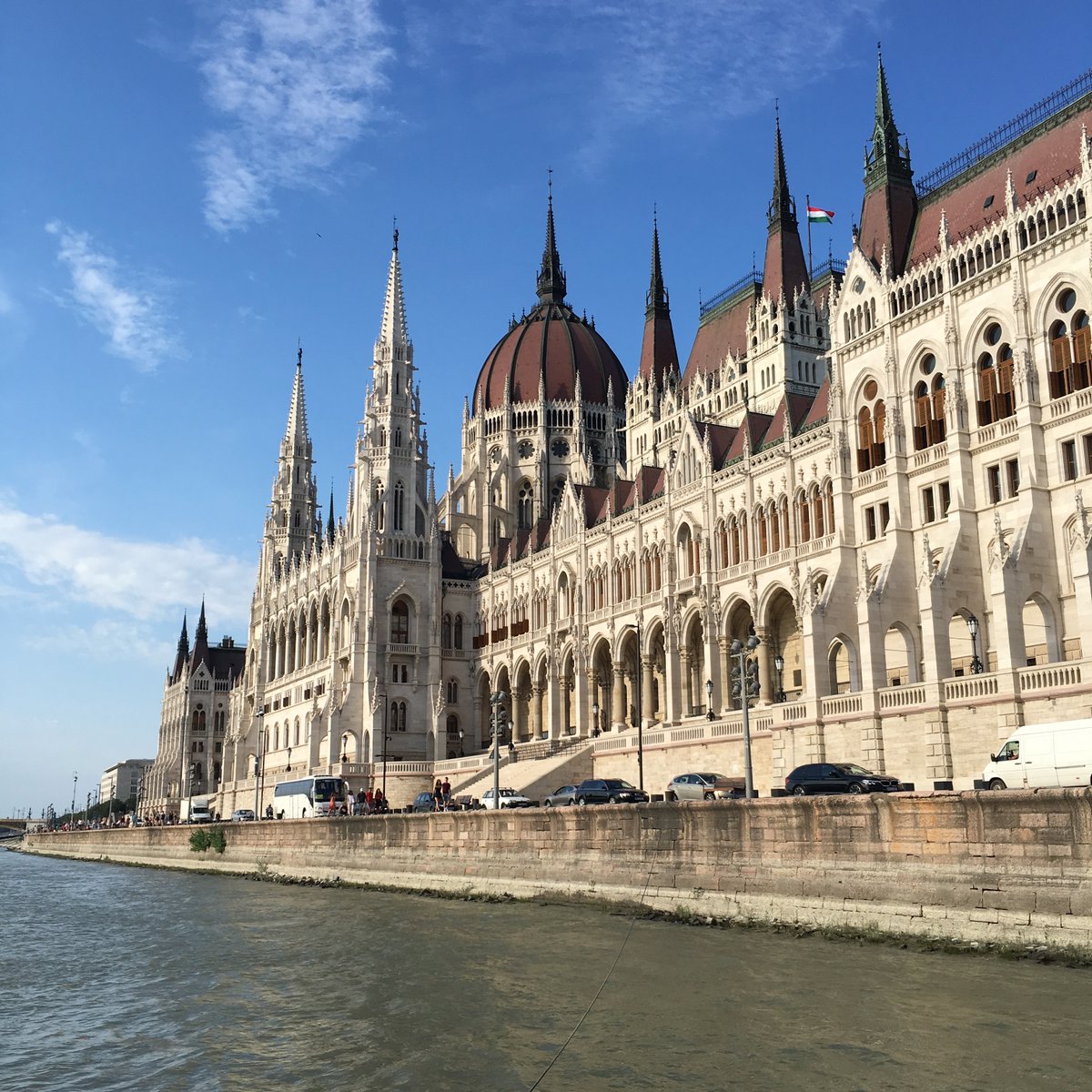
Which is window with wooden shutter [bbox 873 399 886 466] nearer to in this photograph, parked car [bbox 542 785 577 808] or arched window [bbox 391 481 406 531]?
parked car [bbox 542 785 577 808]

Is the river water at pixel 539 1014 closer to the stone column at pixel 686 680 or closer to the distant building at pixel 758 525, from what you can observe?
the distant building at pixel 758 525

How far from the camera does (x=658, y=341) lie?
9312 cm

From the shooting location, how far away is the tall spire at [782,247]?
7706 cm

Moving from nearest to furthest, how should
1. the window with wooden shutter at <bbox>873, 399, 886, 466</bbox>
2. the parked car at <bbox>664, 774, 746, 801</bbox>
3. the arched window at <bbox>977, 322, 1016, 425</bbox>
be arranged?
the parked car at <bbox>664, 774, 746, 801</bbox>
the arched window at <bbox>977, 322, 1016, 425</bbox>
the window with wooden shutter at <bbox>873, 399, 886, 466</bbox>

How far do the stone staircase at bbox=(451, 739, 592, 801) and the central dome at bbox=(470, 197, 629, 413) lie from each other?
5073 centimetres

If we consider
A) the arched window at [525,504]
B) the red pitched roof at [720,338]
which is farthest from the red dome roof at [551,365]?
the red pitched roof at [720,338]

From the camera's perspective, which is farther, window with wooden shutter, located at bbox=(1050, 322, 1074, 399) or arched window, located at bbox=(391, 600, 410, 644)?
arched window, located at bbox=(391, 600, 410, 644)

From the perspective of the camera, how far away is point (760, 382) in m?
75.6

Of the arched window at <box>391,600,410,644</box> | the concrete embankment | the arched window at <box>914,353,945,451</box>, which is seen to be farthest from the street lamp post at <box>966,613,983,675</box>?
the arched window at <box>391,600,410,644</box>

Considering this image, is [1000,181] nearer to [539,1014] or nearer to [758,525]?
[758,525]

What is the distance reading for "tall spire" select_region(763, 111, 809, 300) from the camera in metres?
77.1

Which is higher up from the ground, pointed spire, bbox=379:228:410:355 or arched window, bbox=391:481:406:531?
pointed spire, bbox=379:228:410:355

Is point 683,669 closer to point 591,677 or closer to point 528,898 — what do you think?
point 591,677

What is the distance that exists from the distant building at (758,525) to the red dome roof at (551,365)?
12.9 inches
